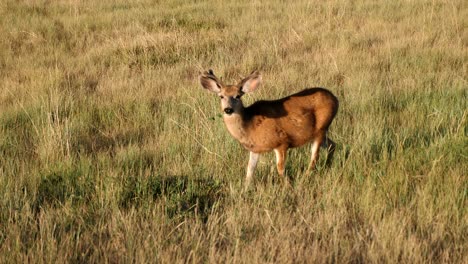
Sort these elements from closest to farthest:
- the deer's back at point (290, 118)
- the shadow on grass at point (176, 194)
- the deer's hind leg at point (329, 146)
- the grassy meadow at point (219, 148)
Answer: the grassy meadow at point (219, 148), the shadow on grass at point (176, 194), the deer's back at point (290, 118), the deer's hind leg at point (329, 146)

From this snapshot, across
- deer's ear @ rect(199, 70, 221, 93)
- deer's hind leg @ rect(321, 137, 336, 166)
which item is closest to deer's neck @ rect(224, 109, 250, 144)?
deer's ear @ rect(199, 70, 221, 93)

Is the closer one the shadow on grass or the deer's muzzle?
the shadow on grass

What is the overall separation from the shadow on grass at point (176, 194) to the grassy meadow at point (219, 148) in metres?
0.02

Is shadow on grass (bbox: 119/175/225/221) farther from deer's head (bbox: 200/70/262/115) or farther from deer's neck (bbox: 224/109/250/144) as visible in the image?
deer's head (bbox: 200/70/262/115)

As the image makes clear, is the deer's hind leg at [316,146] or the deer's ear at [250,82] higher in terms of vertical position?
the deer's ear at [250,82]

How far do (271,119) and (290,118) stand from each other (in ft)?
0.54

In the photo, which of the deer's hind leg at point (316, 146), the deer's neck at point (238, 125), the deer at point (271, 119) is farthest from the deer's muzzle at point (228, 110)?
the deer's hind leg at point (316, 146)

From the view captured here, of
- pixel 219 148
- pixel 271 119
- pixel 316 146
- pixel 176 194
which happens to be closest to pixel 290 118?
pixel 271 119

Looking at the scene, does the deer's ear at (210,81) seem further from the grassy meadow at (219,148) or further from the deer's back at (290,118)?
the grassy meadow at (219,148)

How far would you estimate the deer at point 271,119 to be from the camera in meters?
4.82

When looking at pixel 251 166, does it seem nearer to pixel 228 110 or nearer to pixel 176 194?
pixel 228 110

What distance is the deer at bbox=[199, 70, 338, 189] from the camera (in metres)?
4.82

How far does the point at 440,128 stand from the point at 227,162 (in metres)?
2.26

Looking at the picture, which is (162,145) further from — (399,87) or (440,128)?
(399,87)
